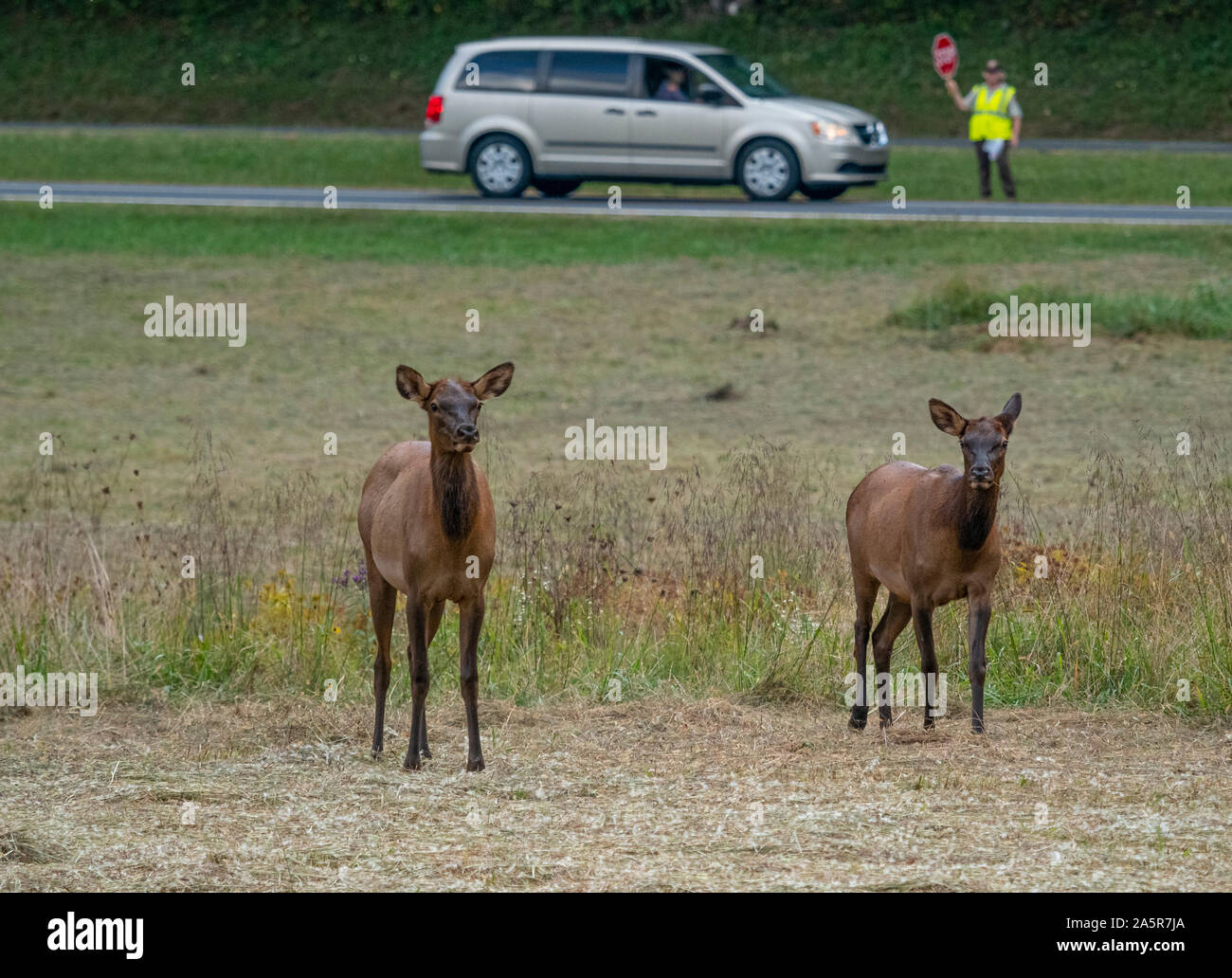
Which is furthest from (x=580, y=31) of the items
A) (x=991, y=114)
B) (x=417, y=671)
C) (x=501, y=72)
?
(x=417, y=671)

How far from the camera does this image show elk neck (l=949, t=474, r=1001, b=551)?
25.1 ft

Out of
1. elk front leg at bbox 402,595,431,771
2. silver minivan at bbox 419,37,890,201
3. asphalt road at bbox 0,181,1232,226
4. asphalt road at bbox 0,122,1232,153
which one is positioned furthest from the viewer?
asphalt road at bbox 0,122,1232,153

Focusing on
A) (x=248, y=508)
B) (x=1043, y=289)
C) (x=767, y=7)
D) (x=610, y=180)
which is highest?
(x=767, y=7)

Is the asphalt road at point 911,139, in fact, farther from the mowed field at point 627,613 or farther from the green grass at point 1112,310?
the mowed field at point 627,613

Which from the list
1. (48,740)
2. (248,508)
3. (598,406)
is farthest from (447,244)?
(48,740)

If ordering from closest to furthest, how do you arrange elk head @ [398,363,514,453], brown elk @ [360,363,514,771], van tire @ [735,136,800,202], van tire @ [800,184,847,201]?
elk head @ [398,363,514,453] < brown elk @ [360,363,514,771] < van tire @ [735,136,800,202] < van tire @ [800,184,847,201]

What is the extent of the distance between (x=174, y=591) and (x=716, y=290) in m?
11.5

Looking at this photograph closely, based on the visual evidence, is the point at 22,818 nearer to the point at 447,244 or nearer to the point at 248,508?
the point at 248,508

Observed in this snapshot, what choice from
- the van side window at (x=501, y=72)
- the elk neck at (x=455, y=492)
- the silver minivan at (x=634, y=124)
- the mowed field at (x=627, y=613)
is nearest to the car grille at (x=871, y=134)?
the silver minivan at (x=634, y=124)

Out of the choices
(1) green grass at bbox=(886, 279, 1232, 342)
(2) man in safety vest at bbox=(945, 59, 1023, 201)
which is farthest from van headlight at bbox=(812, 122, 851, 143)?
(1) green grass at bbox=(886, 279, 1232, 342)

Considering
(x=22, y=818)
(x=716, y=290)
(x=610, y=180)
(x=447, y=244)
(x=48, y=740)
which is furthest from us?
(x=610, y=180)

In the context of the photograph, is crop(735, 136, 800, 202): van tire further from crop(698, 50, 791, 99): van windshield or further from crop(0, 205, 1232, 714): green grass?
crop(0, 205, 1232, 714): green grass

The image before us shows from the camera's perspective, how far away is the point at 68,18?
152ft

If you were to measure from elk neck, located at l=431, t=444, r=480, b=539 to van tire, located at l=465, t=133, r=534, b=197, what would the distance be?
20.0 metres
